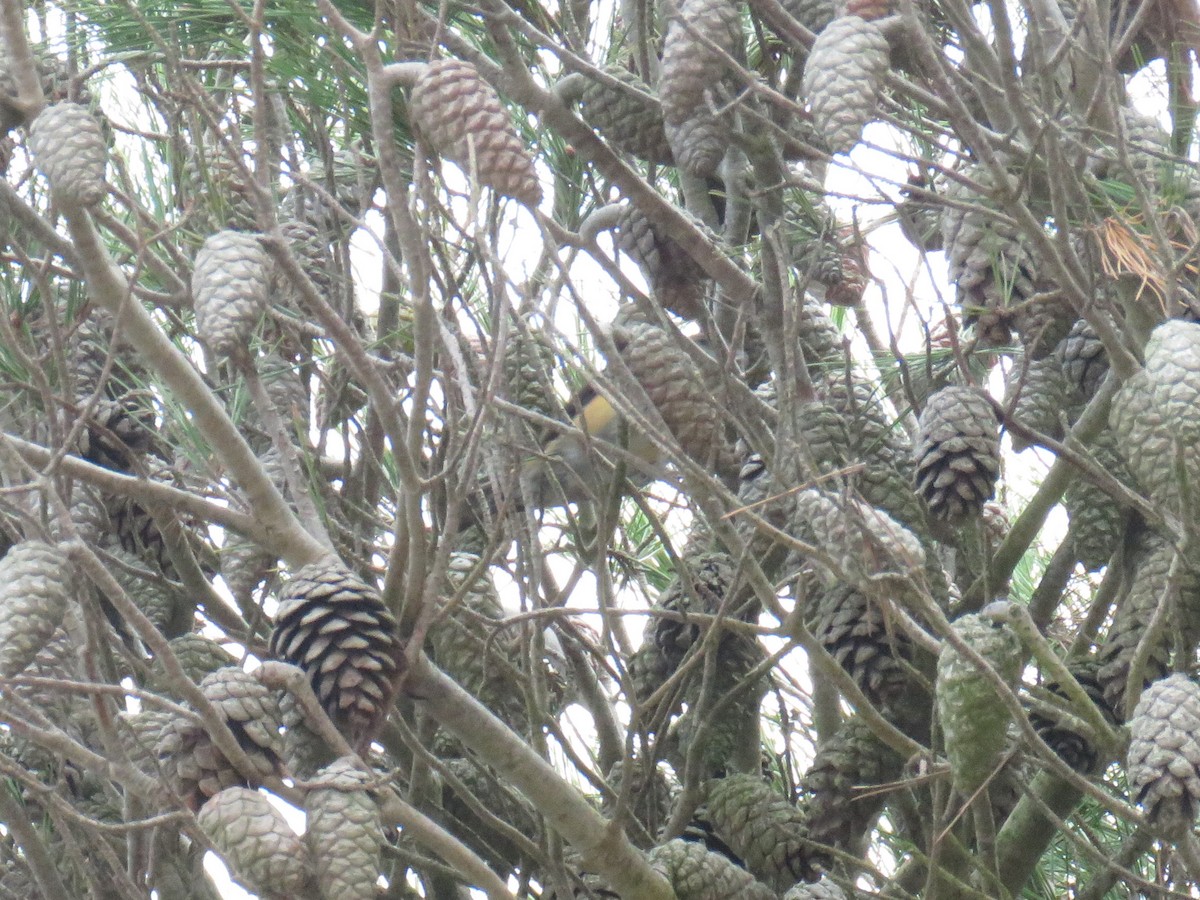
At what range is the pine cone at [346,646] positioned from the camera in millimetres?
1192

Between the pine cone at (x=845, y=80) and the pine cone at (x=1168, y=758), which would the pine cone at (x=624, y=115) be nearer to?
the pine cone at (x=845, y=80)

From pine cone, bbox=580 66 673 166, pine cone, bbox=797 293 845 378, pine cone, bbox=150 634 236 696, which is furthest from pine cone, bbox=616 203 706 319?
pine cone, bbox=150 634 236 696

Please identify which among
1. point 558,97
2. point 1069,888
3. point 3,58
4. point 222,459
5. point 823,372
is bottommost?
point 1069,888

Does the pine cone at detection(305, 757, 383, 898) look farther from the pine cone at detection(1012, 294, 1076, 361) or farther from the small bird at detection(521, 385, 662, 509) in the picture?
the pine cone at detection(1012, 294, 1076, 361)

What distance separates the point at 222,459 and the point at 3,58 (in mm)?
434

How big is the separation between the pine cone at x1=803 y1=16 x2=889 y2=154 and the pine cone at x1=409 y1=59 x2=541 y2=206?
8.4 inches

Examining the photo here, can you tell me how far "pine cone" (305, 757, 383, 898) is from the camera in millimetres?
1036

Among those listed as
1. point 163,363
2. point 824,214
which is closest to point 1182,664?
point 824,214

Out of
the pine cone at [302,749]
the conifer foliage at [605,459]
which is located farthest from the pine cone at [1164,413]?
the pine cone at [302,749]

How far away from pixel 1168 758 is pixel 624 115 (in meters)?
0.80

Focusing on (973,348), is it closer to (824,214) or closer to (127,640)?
(824,214)

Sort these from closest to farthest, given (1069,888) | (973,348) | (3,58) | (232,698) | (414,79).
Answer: (414,79) < (232,698) < (3,58) < (973,348) < (1069,888)

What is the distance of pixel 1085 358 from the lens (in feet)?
5.01

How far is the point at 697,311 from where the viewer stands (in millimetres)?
1548
